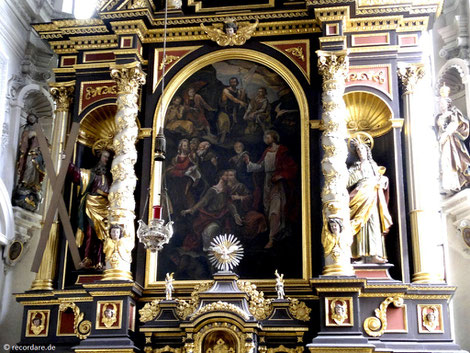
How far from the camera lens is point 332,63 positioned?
577 inches

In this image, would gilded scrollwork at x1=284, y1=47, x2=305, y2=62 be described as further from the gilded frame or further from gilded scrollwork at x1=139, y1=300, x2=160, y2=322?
gilded scrollwork at x1=139, y1=300, x2=160, y2=322

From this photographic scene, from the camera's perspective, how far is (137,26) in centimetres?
1566

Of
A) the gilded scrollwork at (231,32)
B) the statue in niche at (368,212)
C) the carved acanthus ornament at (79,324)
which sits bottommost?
the carved acanthus ornament at (79,324)

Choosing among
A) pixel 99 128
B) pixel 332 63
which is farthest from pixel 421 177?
pixel 99 128

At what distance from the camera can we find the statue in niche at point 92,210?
14977 mm

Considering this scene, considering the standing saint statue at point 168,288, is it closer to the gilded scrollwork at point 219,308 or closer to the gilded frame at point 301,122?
the gilded frame at point 301,122

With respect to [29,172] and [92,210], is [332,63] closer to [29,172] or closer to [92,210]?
[92,210]

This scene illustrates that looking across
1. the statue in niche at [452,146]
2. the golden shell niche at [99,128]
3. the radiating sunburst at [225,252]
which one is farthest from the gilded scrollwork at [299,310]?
the golden shell niche at [99,128]

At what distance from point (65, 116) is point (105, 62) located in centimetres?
124

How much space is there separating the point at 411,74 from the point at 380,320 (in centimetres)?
439

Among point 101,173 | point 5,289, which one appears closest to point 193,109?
point 101,173

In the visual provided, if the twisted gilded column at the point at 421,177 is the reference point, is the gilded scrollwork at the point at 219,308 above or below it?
below

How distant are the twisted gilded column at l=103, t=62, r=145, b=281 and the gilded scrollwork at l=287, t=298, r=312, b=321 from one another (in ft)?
8.76

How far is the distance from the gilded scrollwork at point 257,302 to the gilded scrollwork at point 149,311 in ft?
4.61
